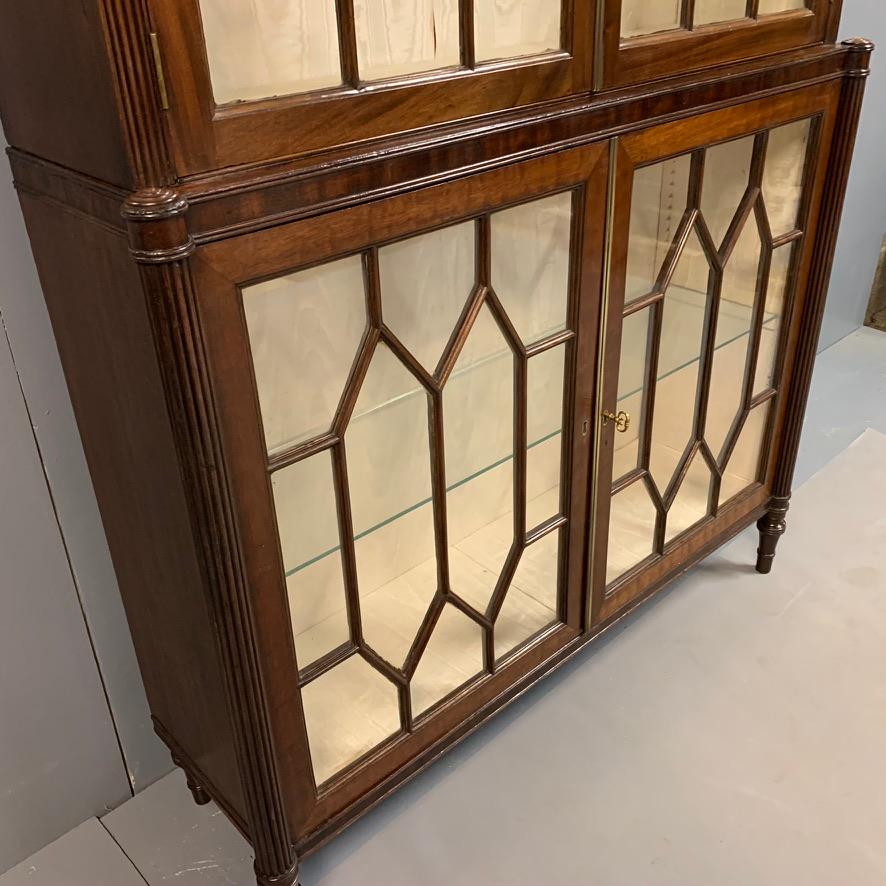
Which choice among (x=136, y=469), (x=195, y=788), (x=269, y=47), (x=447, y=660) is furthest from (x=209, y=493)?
(x=195, y=788)

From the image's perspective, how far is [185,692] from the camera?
1021mm

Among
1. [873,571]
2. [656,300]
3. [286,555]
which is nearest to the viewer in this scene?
[286,555]

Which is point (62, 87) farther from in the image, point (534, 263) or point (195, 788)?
Result: point (195, 788)

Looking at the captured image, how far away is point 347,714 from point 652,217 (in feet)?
2.25

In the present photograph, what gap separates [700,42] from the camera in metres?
0.99

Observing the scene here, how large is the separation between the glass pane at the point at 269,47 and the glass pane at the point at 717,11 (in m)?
0.48

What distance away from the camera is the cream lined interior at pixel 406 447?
82cm

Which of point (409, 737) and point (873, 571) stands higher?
point (409, 737)

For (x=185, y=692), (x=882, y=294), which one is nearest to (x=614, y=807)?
(x=185, y=692)

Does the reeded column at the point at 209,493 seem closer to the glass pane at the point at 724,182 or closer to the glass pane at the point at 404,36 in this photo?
the glass pane at the point at 404,36

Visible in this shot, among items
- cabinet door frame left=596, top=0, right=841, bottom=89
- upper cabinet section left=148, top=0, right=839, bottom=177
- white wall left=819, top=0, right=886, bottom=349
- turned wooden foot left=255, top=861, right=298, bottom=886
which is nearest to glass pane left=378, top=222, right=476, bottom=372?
upper cabinet section left=148, top=0, right=839, bottom=177

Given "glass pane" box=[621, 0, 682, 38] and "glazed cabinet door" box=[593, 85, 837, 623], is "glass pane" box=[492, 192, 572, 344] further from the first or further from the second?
"glass pane" box=[621, 0, 682, 38]

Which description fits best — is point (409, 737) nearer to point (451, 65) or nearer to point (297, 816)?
point (297, 816)

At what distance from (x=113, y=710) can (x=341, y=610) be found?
0.41 meters
